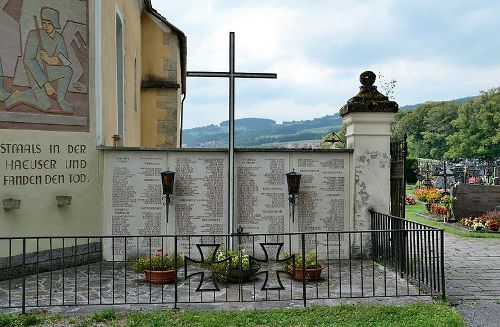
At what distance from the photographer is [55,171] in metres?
9.08

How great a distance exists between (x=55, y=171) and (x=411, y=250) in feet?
20.8

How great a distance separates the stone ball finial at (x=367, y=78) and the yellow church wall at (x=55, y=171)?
5.25 m

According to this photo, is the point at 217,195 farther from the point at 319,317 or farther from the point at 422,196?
the point at 422,196

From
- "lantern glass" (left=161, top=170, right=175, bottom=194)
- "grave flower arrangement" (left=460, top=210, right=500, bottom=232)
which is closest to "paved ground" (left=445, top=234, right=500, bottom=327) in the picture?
"grave flower arrangement" (left=460, top=210, right=500, bottom=232)

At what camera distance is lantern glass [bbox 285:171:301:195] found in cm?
972

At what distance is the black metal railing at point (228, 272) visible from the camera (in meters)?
6.93

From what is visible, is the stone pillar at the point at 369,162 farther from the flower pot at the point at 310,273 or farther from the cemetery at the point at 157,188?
the flower pot at the point at 310,273

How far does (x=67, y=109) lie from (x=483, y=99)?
6781 centimetres

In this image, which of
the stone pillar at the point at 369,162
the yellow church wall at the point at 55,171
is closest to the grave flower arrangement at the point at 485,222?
the stone pillar at the point at 369,162

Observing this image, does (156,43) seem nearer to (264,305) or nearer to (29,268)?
(29,268)

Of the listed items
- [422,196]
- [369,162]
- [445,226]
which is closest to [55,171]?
[369,162]

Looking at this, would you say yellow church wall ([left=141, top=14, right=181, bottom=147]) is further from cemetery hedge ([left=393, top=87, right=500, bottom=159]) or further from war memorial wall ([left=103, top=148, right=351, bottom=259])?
cemetery hedge ([left=393, top=87, right=500, bottom=159])

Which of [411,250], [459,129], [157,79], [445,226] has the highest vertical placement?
[459,129]

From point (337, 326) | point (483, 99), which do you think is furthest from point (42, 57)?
point (483, 99)
